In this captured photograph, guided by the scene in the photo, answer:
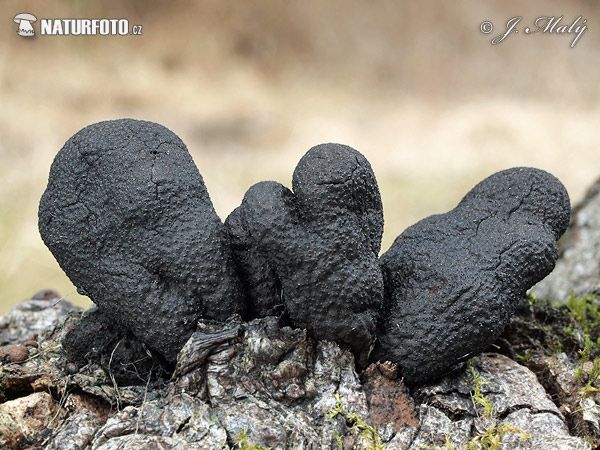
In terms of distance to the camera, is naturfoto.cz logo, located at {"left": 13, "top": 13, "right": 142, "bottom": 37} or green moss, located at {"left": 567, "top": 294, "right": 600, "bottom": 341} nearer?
green moss, located at {"left": 567, "top": 294, "right": 600, "bottom": 341}

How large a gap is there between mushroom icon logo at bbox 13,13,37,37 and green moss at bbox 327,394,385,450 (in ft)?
15.2

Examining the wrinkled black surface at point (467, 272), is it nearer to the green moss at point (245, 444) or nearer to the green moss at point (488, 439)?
the green moss at point (488, 439)

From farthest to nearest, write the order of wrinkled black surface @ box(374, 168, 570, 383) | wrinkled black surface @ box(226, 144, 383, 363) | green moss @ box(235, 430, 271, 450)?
wrinkled black surface @ box(374, 168, 570, 383), wrinkled black surface @ box(226, 144, 383, 363), green moss @ box(235, 430, 271, 450)

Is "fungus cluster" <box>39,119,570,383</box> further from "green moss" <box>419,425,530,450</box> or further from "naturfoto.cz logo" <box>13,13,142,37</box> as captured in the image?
"naturfoto.cz logo" <box>13,13,142,37</box>

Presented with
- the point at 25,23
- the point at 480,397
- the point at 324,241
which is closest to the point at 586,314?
the point at 480,397

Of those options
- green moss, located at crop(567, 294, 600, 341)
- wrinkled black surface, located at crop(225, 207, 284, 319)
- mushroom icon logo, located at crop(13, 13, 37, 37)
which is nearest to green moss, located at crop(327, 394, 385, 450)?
wrinkled black surface, located at crop(225, 207, 284, 319)

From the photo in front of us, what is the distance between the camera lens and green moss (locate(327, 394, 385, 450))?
4.84 ft

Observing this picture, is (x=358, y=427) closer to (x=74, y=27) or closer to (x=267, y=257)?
(x=267, y=257)

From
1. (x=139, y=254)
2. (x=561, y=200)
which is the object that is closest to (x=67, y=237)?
(x=139, y=254)

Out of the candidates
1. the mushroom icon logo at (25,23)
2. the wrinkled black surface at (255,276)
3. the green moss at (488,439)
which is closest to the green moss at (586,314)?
the green moss at (488,439)

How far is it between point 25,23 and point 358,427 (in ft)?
15.9

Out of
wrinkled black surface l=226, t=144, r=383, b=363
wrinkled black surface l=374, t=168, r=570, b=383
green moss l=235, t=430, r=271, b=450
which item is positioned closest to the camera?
green moss l=235, t=430, r=271, b=450

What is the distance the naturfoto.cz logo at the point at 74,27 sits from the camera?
4797 millimetres

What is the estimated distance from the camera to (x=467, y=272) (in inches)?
64.6
